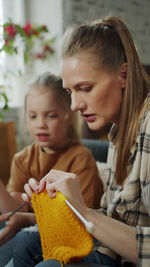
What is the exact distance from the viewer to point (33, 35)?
105 inches

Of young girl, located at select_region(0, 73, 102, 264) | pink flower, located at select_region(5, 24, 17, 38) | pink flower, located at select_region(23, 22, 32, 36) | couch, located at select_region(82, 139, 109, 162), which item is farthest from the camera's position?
pink flower, located at select_region(23, 22, 32, 36)

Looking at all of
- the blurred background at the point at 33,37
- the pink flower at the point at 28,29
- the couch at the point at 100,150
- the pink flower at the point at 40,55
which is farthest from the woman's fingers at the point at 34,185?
the pink flower at the point at 40,55

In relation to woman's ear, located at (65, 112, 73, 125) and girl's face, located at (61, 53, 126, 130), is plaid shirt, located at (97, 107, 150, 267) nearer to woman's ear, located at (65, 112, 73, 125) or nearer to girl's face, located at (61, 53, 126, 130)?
girl's face, located at (61, 53, 126, 130)

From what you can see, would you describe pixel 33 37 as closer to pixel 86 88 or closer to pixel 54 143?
pixel 54 143

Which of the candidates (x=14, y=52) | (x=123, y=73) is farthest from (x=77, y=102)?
(x=14, y=52)

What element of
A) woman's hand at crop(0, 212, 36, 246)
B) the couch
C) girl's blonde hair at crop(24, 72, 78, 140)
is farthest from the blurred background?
woman's hand at crop(0, 212, 36, 246)

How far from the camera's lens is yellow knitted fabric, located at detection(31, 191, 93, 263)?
56 cm

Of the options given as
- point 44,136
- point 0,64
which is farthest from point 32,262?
point 0,64

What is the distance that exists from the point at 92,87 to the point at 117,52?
11cm

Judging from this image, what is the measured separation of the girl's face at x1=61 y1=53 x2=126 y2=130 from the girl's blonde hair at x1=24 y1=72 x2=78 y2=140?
277mm

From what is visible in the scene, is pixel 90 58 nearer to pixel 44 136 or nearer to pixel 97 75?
pixel 97 75

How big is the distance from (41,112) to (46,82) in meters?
0.16

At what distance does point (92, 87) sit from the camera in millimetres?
708

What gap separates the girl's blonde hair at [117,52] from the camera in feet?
2.39
